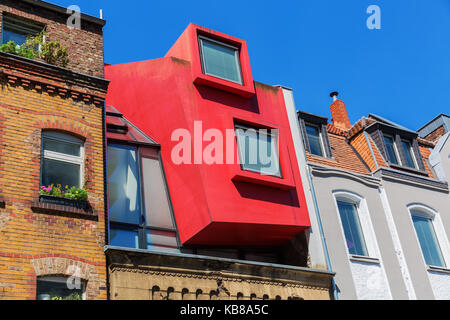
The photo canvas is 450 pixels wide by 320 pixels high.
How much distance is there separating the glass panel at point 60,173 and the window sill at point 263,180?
4.49 m

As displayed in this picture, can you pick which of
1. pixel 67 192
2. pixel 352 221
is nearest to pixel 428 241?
pixel 352 221

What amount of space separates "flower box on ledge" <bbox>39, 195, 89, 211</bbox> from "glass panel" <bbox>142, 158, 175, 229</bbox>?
2.73 m

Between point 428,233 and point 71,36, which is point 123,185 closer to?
point 71,36

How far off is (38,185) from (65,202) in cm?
71

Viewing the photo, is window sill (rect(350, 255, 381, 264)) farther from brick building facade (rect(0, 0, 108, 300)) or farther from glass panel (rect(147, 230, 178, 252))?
brick building facade (rect(0, 0, 108, 300))

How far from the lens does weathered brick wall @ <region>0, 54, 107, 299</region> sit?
37.5ft

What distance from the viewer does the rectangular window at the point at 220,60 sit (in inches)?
707

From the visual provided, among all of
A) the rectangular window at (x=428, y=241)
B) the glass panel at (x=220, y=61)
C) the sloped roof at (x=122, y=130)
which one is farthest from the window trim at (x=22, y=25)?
the rectangular window at (x=428, y=241)

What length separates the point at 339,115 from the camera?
27.6 metres

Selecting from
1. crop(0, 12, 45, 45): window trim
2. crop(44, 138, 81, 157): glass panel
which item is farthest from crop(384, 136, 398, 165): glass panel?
crop(0, 12, 45, 45): window trim

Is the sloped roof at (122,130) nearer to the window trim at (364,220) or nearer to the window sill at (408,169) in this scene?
the window trim at (364,220)

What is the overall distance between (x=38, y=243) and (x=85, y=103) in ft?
14.0

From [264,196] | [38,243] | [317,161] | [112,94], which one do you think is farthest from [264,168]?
[38,243]
